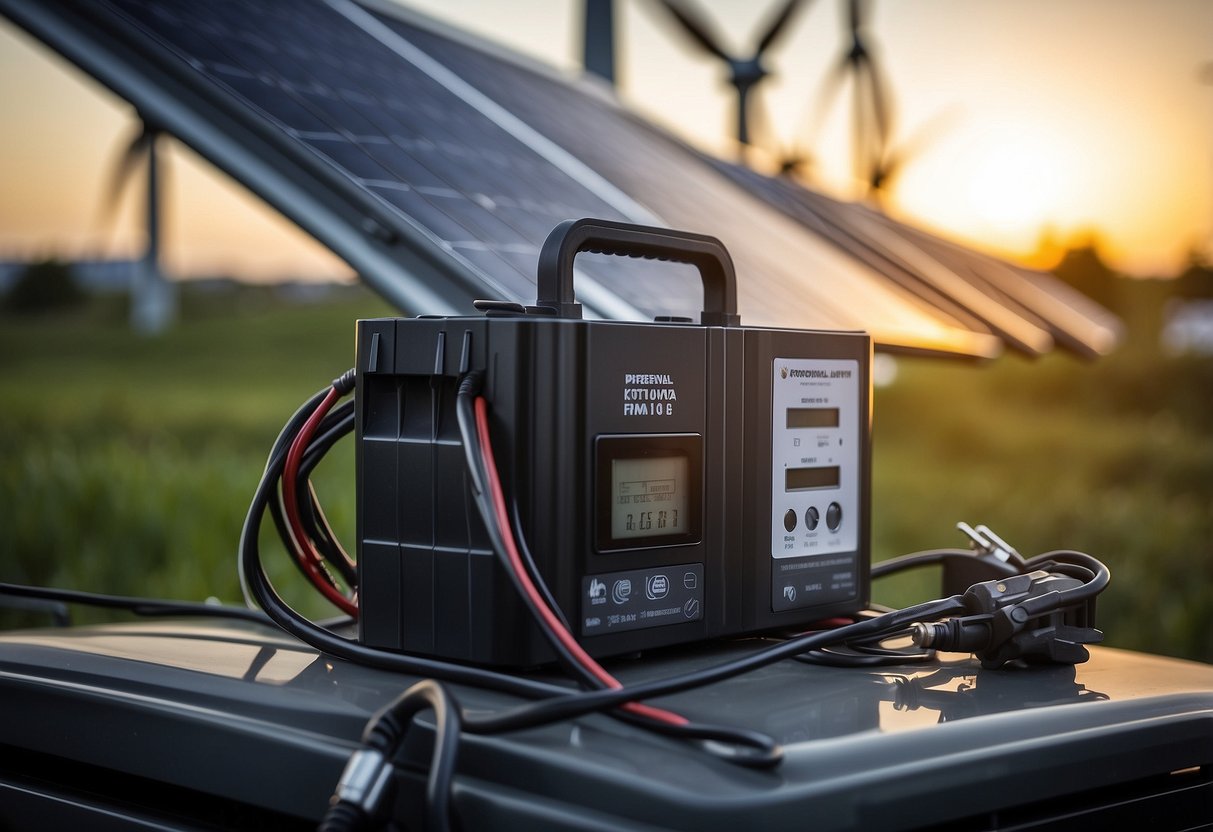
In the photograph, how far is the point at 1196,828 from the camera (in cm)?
99

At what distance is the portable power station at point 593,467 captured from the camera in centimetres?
94

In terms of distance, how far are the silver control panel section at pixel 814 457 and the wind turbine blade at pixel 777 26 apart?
3920 mm

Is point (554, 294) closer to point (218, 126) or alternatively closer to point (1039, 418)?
point (218, 126)

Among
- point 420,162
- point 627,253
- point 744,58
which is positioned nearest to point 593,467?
point 627,253

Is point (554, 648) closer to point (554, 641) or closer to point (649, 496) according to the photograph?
point (554, 641)

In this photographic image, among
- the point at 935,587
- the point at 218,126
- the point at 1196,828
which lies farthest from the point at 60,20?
the point at 935,587

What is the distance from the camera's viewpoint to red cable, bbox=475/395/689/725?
873mm

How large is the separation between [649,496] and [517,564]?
162 mm

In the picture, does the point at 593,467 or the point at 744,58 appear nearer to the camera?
the point at 593,467

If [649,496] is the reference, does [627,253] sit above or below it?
above

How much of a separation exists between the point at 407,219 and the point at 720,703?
2.15 ft

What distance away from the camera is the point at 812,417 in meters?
1.18

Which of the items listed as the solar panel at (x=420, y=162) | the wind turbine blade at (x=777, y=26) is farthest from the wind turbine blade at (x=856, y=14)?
the solar panel at (x=420, y=162)

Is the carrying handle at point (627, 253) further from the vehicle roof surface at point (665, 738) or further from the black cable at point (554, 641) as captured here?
the vehicle roof surface at point (665, 738)
